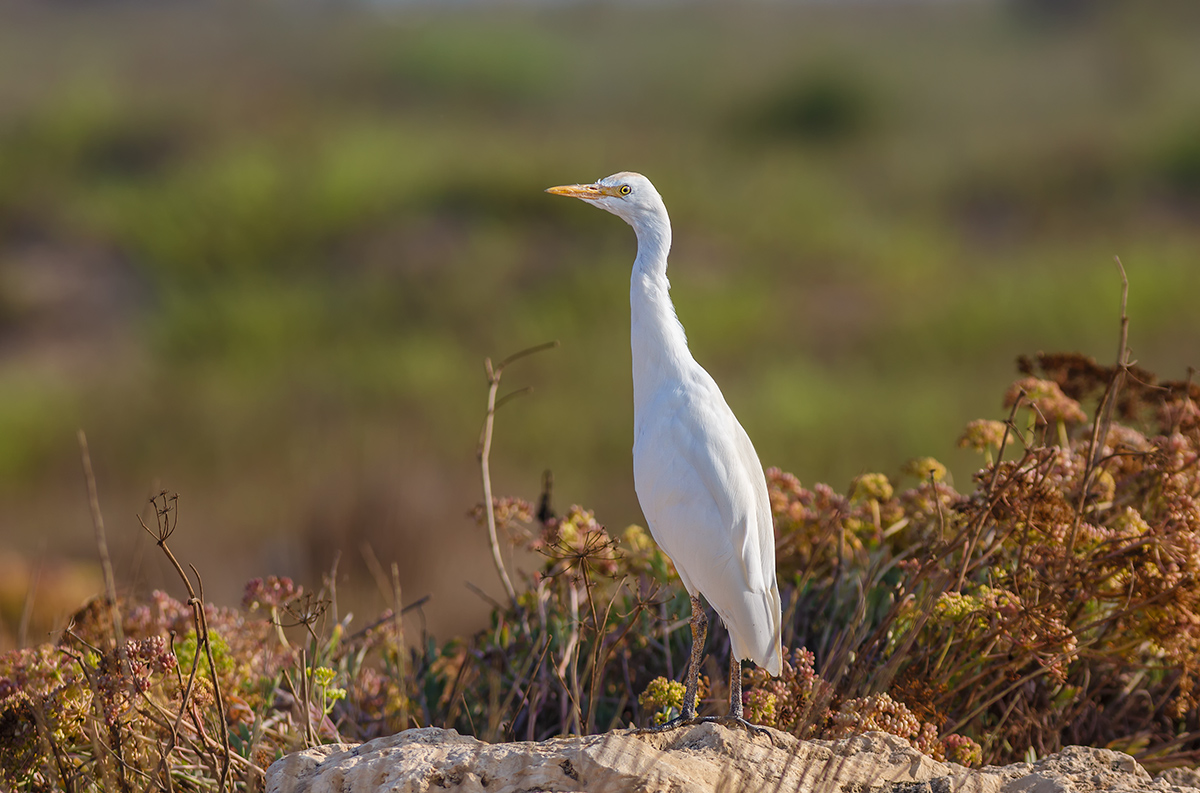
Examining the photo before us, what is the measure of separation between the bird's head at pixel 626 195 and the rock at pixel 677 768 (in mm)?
1021

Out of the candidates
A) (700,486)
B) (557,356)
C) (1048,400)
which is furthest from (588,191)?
(557,356)

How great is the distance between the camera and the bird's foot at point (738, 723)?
6.59 ft

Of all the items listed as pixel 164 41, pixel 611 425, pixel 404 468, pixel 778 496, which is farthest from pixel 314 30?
pixel 778 496

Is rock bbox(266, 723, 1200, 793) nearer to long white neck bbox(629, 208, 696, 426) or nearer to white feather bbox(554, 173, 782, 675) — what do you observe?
white feather bbox(554, 173, 782, 675)

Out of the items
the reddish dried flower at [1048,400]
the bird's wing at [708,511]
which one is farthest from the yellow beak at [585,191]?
the reddish dried flower at [1048,400]

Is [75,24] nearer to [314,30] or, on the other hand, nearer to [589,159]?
[314,30]

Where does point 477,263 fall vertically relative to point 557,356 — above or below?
above

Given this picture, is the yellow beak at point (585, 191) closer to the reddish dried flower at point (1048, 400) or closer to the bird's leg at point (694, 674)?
the bird's leg at point (694, 674)

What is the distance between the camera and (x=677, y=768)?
1785 mm

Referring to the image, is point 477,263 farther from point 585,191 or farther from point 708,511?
point 708,511

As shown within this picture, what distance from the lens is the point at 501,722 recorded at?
256 cm

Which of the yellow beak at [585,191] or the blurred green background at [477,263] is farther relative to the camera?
the blurred green background at [477,263]

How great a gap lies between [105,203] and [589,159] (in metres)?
6.15

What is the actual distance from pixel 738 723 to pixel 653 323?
0.80m
